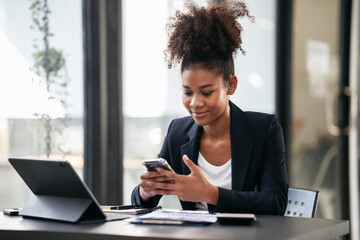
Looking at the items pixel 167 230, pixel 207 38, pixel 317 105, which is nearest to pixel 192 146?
pixel 207 38

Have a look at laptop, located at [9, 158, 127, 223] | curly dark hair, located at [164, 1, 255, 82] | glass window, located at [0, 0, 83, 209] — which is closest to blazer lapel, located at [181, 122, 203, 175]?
curly dark hair, located at [164, 1, 255, 82]

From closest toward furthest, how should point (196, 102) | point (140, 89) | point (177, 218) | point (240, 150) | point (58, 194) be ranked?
point (177, 218)
point (58, 194)
point (196, 102)
point (240, 150)
point (140, 89)

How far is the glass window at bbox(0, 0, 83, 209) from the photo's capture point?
8.90ft

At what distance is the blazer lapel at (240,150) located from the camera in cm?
226

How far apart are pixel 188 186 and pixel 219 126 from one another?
55cm

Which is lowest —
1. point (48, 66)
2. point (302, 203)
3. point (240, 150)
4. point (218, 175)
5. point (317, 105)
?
point (302, 203)

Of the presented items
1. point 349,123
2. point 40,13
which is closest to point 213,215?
point 40,13

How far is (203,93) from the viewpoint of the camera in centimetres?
220

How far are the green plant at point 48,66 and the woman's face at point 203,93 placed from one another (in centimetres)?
95

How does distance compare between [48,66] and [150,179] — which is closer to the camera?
[150,179]

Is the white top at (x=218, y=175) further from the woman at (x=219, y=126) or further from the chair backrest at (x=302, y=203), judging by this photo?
the chair backrest at (x=302, y=203)

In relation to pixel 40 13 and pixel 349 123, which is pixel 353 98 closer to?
pixel 349 123

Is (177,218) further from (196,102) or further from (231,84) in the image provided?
(231,84)

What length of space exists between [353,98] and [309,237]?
379 cm
